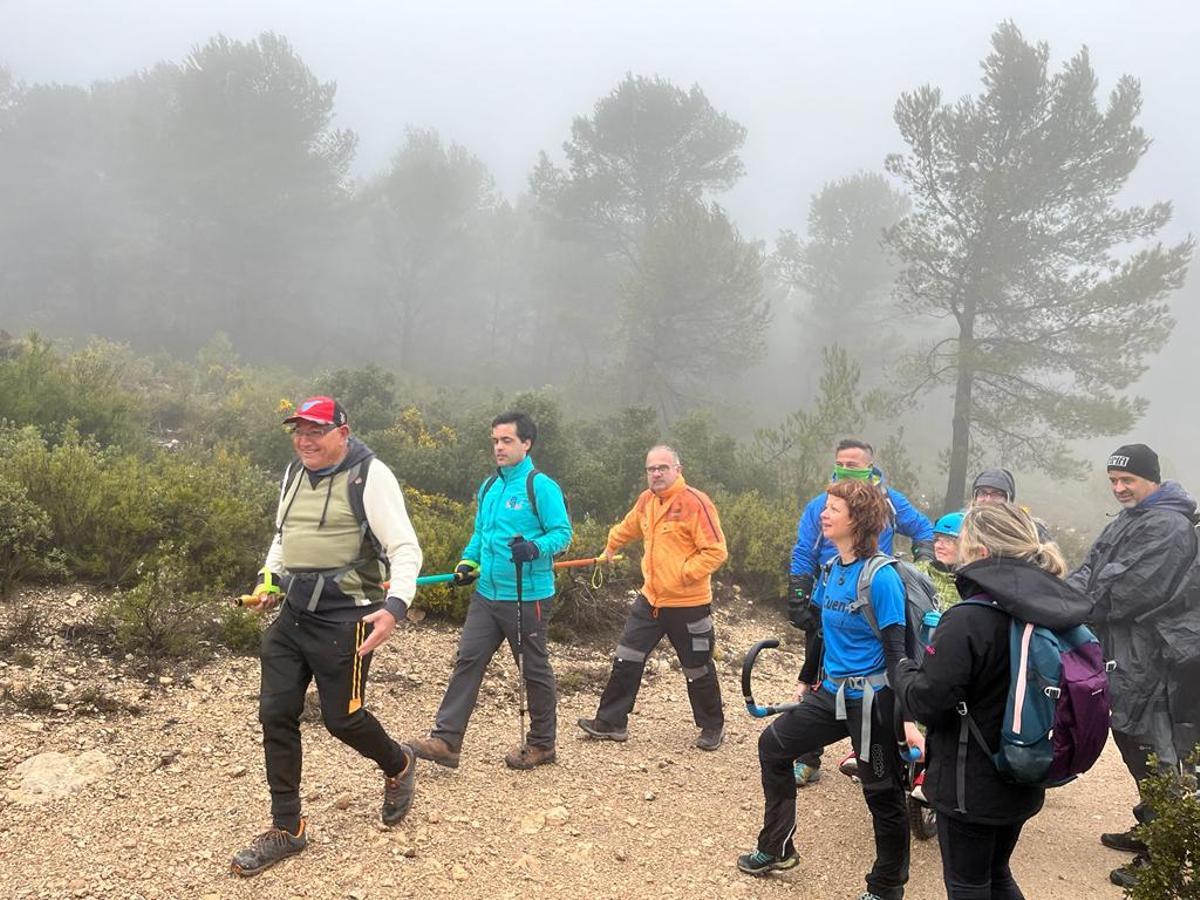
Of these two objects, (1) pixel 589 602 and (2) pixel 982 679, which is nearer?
(2) pixel 982 679

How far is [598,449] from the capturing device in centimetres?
1266

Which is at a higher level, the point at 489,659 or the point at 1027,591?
the point at 1027,591

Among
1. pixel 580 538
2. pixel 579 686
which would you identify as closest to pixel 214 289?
pixel 580 538

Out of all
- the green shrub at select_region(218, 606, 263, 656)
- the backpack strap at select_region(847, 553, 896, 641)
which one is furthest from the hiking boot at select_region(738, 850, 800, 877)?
the green shrub at select_region(218, 606, 263, 656)

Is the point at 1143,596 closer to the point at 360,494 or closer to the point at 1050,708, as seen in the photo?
the point at 1050,708

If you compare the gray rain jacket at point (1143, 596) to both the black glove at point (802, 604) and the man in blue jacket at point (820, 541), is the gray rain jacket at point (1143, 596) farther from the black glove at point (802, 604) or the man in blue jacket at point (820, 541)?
the black glove at point (802, 604)

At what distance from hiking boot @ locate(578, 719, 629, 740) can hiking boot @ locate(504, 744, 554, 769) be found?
536 mm

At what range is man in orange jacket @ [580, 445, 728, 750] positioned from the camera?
503 centimetres

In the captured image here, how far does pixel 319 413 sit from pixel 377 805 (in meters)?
2.04

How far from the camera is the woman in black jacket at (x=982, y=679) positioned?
2.46 meters

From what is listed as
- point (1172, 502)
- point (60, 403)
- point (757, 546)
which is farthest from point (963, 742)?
point (60, 403)

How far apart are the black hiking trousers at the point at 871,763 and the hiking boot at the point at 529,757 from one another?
1508mm

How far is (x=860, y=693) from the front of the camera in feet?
11.0

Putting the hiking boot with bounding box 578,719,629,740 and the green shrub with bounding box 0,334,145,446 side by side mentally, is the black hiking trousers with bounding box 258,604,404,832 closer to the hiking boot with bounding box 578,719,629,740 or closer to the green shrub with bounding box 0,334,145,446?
the hiking boot with bounding box 578,719,629,740
